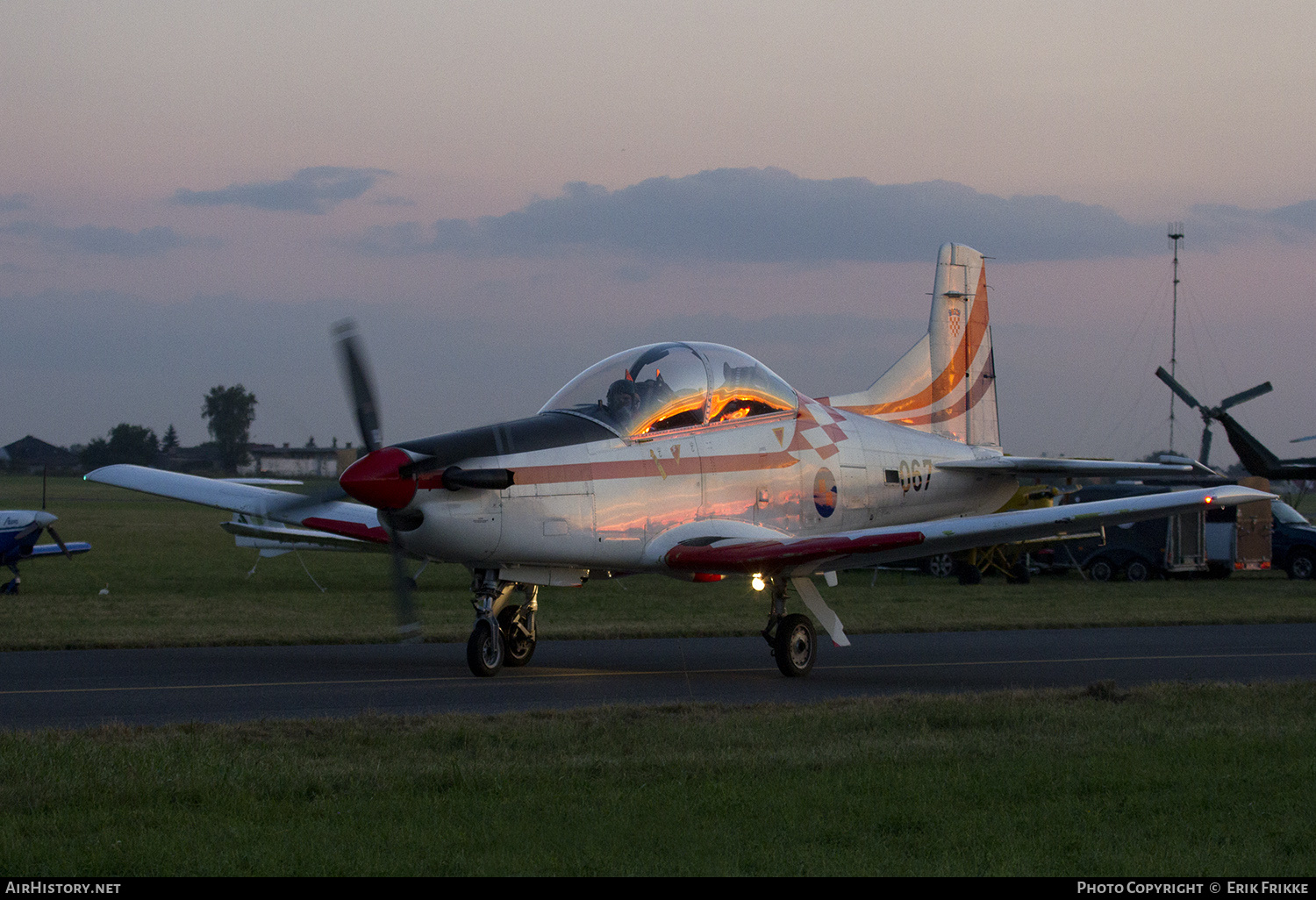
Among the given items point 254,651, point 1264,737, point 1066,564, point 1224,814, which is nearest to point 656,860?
point 1224,814

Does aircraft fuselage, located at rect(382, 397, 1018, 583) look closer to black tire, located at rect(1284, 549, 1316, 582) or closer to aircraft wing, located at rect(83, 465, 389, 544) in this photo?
aircraft wing, located at rect(83, 465, 389, 544)

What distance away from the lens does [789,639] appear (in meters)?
12.6

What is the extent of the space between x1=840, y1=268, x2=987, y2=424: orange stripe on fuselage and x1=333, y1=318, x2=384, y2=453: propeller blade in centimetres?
720

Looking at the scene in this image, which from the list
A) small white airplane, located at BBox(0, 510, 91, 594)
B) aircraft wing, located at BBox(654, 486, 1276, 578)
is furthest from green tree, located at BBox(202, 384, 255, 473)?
small white airplane, located at BBox(0, 510, 91, 594)

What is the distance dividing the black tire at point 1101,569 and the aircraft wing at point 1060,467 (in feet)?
58.8

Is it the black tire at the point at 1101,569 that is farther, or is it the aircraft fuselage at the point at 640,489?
the black tire at the point at 1101,569

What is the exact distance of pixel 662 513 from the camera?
1193 cm

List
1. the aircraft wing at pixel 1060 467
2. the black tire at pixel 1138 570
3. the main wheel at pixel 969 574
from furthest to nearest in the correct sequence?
the black tire at pixel 1138 570 < the main wheel at pixel 969 574 < the aircraft wing at pixel 1060 467

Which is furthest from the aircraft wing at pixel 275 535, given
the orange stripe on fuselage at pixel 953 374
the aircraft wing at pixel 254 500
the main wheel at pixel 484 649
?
the orange stripe on fuselage at pixel 953 374

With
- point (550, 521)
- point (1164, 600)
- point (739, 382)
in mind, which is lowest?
point (1164, 600)

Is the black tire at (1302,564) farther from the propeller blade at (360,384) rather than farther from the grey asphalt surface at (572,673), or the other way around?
the propeller blade at (360,384)

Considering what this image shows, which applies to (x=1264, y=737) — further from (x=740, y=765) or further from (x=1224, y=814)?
(x=740, y=765)

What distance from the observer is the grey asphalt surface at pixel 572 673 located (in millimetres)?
10102
